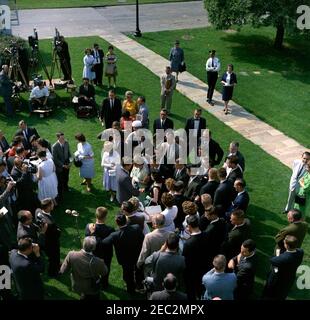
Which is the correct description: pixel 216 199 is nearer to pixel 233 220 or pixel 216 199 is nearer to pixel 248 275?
pixel 233 220

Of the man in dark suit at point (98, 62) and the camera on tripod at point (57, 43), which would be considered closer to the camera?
the camera on tripod at point (57, 43)

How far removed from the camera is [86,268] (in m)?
7.25

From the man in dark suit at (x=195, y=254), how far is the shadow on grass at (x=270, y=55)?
1263 cm

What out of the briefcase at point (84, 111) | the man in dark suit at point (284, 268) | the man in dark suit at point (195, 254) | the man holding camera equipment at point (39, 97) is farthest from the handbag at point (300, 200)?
the man holding camera equipment at point (39, 97)

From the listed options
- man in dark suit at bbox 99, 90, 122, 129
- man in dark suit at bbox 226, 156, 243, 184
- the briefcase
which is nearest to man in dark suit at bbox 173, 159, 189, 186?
man in dark suit at bbox 226, 156, 243, 184

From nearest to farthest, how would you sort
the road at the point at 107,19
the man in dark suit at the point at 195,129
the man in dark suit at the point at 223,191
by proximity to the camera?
the man in dark suit at the point at 223,191
the man in dark suit at the point at 195,129
the road at the point at 107,19

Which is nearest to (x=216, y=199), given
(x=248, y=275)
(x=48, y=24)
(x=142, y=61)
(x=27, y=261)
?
(x=248, y=275)

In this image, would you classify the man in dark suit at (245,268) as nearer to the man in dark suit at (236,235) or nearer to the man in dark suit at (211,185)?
the man in dark suit at (236,235)

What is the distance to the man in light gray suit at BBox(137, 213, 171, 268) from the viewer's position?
25.1 ft

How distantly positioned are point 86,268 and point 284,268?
3.01 meters

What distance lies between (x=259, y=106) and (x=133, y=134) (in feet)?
21.5

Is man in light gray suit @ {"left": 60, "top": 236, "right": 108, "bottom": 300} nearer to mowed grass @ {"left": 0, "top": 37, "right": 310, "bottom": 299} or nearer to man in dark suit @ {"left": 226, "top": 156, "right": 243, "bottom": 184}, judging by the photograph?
mowed grass @ {"left": 0, "top": 37, "right": 310, "bottom": 299}

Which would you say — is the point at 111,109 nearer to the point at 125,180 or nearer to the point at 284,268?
the point at 125,180

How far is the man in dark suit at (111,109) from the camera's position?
1347 centimetres
